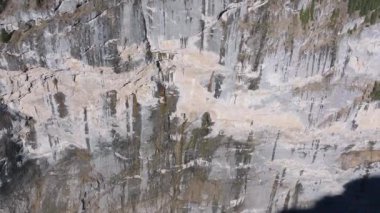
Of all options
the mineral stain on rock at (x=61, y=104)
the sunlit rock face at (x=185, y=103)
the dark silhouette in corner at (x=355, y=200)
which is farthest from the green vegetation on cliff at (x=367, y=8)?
the mineral stain on rock at (x=61, y=104)

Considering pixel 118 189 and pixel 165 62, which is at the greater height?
pixel 165 62

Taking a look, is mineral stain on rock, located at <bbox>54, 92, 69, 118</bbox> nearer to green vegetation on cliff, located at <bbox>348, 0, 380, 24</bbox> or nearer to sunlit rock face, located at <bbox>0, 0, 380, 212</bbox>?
sunlit rock face, located at <bbox>0, 0, 380, 212</bbox>

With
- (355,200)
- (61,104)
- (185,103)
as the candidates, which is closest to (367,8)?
(185,103)

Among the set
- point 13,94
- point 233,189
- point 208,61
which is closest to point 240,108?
→ point 208,61

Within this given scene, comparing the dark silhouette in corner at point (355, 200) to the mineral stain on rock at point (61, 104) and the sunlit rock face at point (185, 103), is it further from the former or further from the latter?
the mineral stain on rock at point (61, 104)

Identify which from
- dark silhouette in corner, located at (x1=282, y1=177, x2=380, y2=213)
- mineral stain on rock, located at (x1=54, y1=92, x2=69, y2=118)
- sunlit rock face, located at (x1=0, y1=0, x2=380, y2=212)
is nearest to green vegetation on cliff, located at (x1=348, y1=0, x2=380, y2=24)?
sunlit rock face, located at (x1=0, y1=0, x2=380, y2=212)

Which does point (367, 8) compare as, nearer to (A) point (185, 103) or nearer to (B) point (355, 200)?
(A) point (185, 103)

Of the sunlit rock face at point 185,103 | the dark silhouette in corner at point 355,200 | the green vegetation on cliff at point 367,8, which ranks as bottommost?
the dark silhouette in corner at point 355,200

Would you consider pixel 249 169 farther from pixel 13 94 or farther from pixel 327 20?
pixel 13 94
